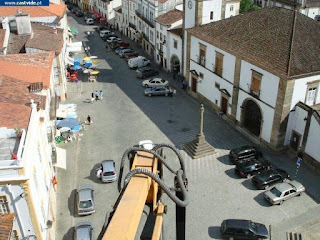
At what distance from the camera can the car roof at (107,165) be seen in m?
35.4

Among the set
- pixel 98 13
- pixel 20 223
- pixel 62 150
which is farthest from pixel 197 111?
pixel 98 13

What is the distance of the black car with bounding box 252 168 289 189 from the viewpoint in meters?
34.3

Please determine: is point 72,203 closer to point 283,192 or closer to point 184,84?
point 283,192

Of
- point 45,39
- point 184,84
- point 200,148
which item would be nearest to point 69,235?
point 200,148

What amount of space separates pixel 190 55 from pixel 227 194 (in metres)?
24.1

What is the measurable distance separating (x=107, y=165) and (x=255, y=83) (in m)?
17.9

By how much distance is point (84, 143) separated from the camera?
138 ft

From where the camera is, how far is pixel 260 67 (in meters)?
39.1

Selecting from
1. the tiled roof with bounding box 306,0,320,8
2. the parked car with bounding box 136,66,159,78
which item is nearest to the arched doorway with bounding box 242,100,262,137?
Answer: the parked car with bounding box 136,66,159,78

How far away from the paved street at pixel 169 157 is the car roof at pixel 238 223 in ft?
4.44

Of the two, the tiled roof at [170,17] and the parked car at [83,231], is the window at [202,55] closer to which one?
the tiled roof at [170,17]

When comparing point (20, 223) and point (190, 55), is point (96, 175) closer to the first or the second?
point (20, 223)

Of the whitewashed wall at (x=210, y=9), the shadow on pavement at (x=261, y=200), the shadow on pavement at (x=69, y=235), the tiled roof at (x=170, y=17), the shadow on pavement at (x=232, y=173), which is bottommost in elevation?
the shadow on pavement at (x=232, y=173)

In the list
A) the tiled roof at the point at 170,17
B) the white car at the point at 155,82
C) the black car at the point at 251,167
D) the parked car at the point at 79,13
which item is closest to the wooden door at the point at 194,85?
the white car at the point at 155,82
